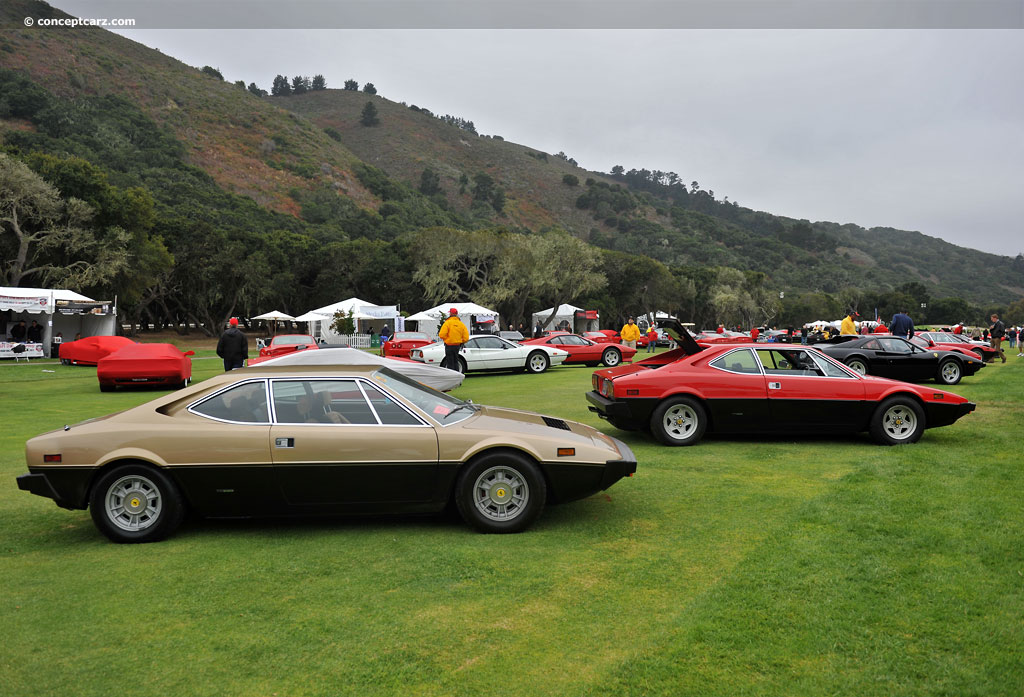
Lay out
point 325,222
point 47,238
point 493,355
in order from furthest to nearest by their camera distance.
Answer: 1. point 325,222
2. point 47,238
3. point 493,355

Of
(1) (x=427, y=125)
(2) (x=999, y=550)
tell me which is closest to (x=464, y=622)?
(2) (x=999, y=550)

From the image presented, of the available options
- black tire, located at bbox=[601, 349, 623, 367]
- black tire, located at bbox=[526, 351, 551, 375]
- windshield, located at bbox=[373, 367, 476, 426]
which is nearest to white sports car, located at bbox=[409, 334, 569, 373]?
black tire, located at bbox=[526, 351, 551, 375]

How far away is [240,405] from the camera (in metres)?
5.45

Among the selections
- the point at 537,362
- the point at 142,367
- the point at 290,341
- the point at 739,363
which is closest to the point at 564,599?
the point at 739,363

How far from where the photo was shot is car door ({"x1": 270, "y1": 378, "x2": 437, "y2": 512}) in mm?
5195

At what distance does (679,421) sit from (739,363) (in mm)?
1079

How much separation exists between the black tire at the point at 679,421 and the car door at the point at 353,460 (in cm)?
433

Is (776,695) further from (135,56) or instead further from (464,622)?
(135,56)

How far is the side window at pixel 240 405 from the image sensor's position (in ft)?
17.6

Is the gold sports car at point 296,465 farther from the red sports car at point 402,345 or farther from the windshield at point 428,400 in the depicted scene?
the red sports car at point 402,345

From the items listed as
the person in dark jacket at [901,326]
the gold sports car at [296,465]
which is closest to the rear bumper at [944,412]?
the gold sports car at [296,465]

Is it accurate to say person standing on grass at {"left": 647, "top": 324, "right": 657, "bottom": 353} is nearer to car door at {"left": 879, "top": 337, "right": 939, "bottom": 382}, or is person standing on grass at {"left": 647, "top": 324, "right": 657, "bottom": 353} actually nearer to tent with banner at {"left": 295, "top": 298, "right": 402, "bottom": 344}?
tent with banner at {"left": 295, "top": 298, "right": 402, "bottom": 344}

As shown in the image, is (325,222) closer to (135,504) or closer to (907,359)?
(907,359)

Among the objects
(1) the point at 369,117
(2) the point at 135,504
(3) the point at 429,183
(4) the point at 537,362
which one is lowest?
(2) the point at 135,504
